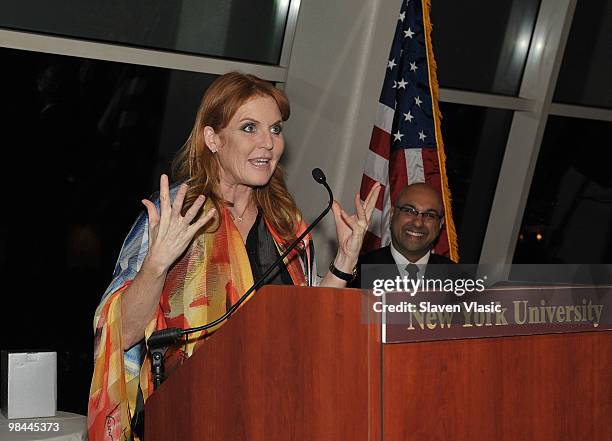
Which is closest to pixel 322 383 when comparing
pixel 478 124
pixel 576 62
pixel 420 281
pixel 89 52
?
pixel 420 281

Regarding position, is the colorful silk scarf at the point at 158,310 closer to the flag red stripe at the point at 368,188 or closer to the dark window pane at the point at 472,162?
the flag red stripe at the point at 368,188

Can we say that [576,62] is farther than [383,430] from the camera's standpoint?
Yes

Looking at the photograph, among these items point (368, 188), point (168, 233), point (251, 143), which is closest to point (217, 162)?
point (251, 143)

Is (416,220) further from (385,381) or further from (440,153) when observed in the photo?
(385,381)

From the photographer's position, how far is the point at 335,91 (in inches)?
193

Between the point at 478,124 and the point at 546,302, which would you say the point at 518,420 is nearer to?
the point at 546,302

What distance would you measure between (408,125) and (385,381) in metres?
3.50

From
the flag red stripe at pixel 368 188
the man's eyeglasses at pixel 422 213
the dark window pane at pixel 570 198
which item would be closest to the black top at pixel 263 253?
the man's eyeglasses at pixel 422 213

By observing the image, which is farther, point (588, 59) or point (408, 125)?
point (588, 59)

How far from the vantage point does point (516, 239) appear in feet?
22.1

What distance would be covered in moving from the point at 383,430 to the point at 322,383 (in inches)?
6.3

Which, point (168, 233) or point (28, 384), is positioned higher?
point (168, 233)

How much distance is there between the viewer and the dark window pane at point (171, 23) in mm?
4465

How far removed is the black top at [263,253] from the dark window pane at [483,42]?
363 cm
